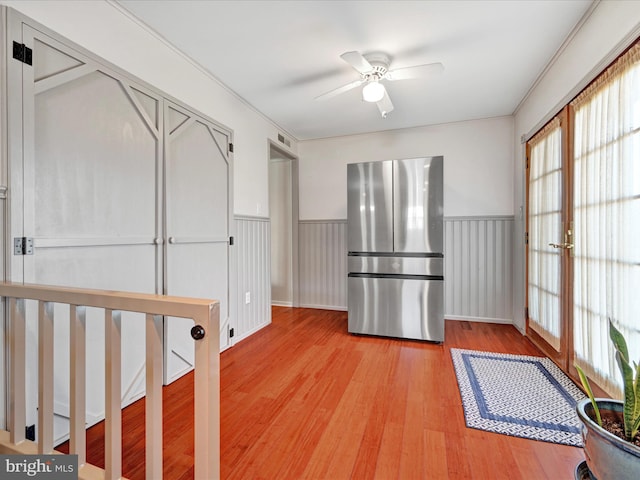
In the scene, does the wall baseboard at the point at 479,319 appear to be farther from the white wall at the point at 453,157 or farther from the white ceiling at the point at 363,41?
the white ceiling at the point at 363,41

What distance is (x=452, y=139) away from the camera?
3678mm

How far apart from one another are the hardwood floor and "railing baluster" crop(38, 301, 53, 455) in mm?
360

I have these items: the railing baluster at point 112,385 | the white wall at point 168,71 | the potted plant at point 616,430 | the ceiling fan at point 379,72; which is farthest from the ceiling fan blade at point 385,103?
the railing baluster at point 112,385

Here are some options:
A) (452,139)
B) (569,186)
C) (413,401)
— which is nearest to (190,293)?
(413,401)

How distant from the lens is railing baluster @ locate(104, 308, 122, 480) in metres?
0.96

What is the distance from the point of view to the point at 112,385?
0.97 m

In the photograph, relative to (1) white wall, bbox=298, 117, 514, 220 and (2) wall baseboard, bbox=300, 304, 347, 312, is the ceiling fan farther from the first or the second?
(2) wall baseboard, bbox=300, 304, 347, 312

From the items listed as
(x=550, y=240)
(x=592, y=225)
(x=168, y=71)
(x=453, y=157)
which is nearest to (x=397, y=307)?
(x=550, y=240)

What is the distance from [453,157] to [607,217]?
2.18 meters

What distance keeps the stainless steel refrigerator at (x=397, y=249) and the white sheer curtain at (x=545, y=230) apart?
83cm

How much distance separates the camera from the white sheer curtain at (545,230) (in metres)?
2.33

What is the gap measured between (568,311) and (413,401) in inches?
53.1

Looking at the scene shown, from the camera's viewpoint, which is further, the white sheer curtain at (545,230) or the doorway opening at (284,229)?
the doorway opening at (284,229)

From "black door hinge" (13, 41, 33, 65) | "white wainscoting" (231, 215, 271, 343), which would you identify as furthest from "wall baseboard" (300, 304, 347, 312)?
"black door hinge" (13, 41, 33, 65)
